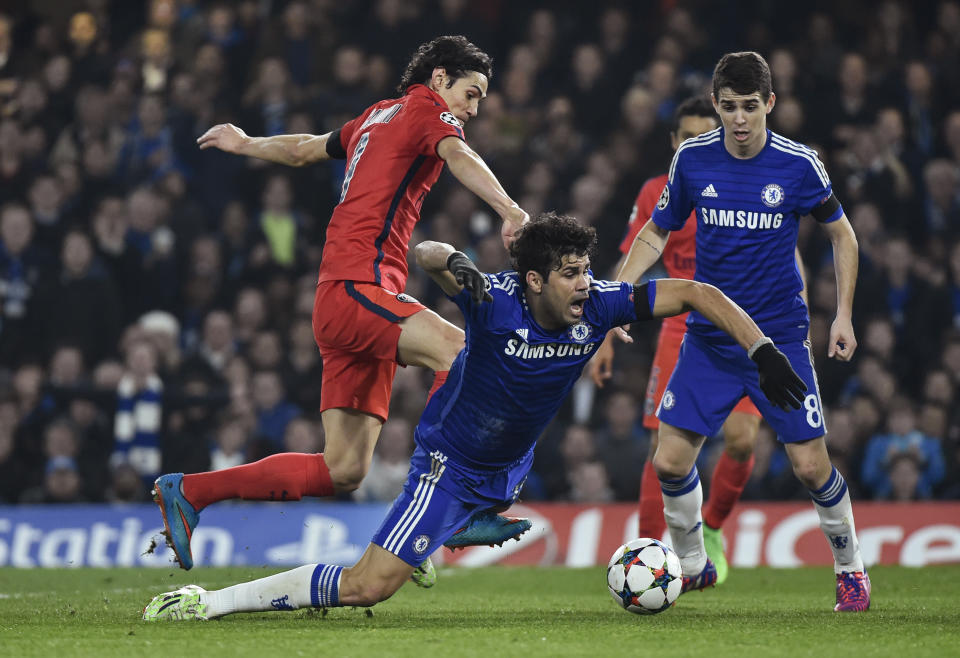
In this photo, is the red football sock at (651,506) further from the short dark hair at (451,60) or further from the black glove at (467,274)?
the black glove at (467,274)

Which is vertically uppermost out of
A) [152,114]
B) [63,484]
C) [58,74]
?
[58,74]

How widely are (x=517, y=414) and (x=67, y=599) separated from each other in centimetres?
276

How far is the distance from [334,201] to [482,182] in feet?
22.0

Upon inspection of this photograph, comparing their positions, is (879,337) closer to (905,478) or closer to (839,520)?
(905,478)

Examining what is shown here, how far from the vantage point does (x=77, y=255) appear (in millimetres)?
11023

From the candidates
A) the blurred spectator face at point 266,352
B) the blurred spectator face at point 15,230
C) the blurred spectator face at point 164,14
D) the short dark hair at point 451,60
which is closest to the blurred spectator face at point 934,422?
the blurred spectator face at point 266,352

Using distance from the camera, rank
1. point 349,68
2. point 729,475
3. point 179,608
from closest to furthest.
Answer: point 179,608
point 729,475
point 349,68

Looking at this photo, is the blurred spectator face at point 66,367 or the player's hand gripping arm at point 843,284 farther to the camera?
the blurred spectator face at point 66,367

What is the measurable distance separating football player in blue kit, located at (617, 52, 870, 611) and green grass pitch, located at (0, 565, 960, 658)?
54 cm

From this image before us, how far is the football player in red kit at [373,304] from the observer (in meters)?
5.77

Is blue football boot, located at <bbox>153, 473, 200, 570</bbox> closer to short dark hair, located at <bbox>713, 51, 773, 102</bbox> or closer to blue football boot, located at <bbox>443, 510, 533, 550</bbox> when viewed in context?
blue football boot, located at <bbox>443, 510, 533, 550</bbox>

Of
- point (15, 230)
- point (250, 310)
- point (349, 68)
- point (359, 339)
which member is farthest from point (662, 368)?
point (15, 230)

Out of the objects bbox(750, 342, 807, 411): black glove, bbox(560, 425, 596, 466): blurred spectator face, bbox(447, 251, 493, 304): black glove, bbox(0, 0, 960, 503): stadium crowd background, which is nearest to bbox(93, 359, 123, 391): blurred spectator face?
bbox(0, 0, 960, 503): stadium crowd background

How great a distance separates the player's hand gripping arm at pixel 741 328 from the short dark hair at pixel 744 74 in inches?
44.6
